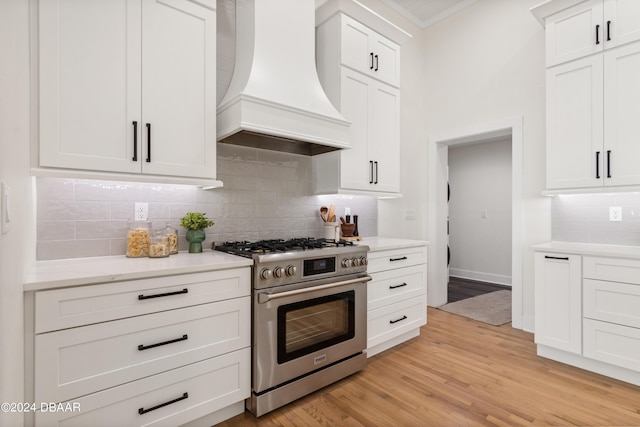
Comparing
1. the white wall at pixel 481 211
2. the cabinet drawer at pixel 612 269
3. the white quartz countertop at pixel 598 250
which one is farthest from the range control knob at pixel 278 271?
the white wall at pixel 481 211

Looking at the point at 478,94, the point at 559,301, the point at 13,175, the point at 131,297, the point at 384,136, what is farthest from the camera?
the point at 478,94

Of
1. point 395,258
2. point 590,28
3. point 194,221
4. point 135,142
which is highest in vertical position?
point 590,28

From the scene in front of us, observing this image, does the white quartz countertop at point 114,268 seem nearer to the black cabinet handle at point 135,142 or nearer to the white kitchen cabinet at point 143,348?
the white kitchen cabinet at point 143,348

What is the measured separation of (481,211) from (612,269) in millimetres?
3409

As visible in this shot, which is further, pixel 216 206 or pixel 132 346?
pixel 216 206

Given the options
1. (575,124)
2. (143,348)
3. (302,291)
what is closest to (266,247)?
(302,291)

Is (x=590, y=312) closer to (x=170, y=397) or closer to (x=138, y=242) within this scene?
(x=170, y=397)

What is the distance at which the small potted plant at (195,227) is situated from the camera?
2182 mm

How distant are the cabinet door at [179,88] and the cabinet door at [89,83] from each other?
69 millimetres

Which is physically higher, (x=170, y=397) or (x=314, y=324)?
(x=314, y=324)

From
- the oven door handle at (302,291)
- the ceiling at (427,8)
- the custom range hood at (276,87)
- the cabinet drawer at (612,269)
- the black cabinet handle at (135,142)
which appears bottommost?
the oven door handle at (302,291)

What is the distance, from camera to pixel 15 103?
1.10 meters

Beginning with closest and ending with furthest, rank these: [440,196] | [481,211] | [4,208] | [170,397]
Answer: [4,208] < [170,397] < [440,196] < [481,211]

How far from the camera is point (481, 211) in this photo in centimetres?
567
